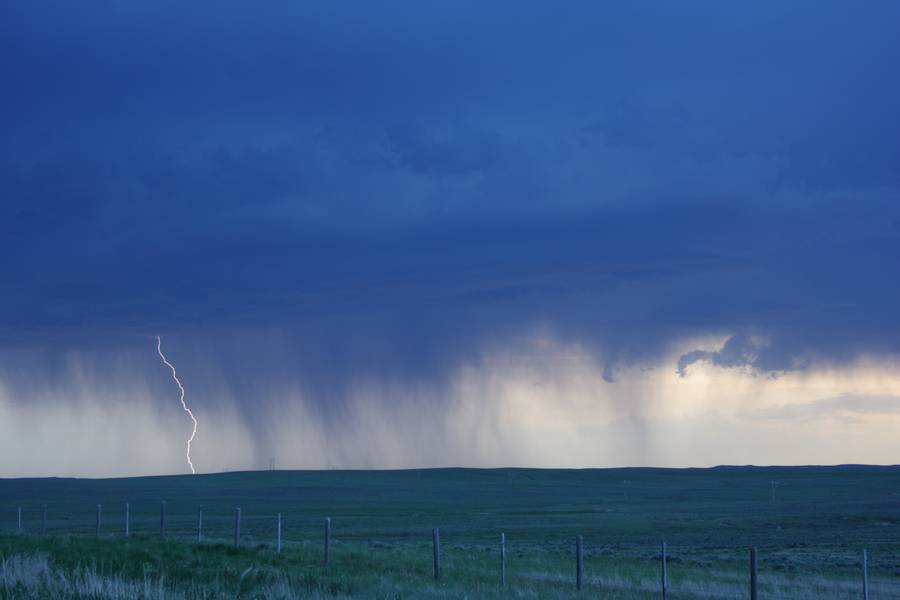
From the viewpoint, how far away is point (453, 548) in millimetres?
39281

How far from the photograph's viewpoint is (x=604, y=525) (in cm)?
6219

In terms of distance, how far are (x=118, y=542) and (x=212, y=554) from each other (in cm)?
423

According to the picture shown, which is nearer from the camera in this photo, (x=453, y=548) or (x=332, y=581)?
(x=332, y=581)

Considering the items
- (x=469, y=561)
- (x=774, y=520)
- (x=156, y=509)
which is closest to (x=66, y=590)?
(x=469, y=561)

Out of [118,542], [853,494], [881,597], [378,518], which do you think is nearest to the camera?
[881,597]

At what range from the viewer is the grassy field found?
18484 mm

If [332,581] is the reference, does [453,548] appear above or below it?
below

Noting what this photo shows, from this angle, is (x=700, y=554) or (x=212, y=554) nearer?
(x=212, y=554)

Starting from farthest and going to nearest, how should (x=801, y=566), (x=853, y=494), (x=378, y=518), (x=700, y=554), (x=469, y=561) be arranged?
(x=853, y=494) → (x=378, y=518) → (x=700, y=554) → (x=801, y=566) → (x=469, y=561)

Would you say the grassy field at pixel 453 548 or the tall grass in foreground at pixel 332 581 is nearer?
the tall grass in foreground at pixel 332 581

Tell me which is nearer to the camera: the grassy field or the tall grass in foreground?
the tall grass in foreground

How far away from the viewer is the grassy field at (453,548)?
18484 mm

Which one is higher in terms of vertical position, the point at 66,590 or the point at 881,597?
the point at 66,590

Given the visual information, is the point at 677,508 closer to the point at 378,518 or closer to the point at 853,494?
the point at 378,518
